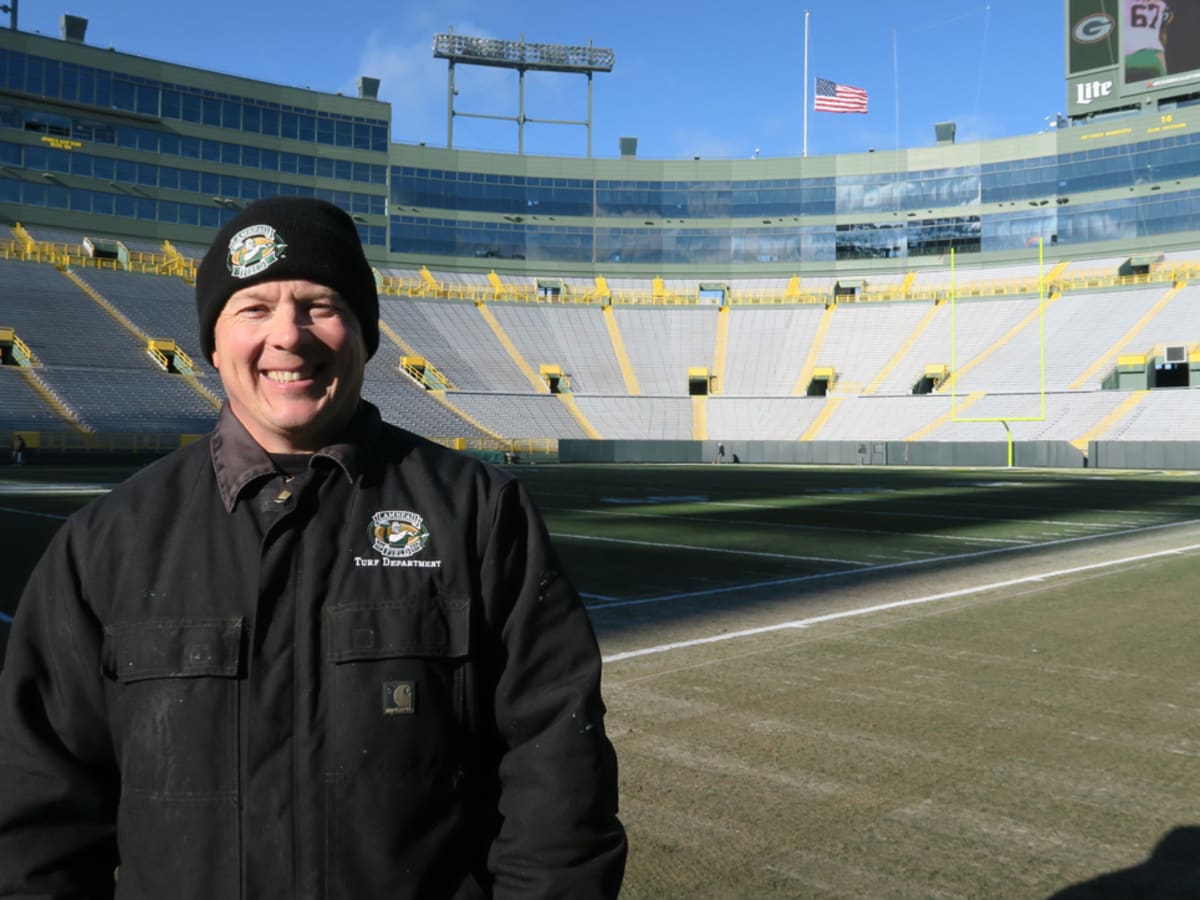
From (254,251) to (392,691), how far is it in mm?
866

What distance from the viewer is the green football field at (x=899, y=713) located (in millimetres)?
A: 3666

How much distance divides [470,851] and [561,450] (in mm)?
49418

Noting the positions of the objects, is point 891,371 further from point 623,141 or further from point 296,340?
point 296,340

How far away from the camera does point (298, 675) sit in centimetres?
172

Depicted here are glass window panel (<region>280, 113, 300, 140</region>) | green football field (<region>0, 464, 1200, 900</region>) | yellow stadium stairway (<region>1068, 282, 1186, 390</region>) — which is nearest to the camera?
green football field (<region>0, 464, 1200, 900</region>)

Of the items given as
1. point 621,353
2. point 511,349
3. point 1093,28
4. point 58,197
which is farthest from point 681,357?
point 58,197

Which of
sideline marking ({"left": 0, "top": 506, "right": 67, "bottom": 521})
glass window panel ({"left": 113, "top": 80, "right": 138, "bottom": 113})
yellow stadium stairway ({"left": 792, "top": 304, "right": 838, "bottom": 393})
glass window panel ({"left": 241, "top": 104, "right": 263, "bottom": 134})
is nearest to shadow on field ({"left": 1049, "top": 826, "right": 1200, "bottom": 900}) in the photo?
sideline marking ({"left": 0, "top": 506, "right": 67, "bottom": 521})

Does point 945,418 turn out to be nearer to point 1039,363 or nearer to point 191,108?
point 1039,363

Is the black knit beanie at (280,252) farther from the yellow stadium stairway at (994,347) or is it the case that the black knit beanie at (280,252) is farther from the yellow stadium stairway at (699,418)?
the yellow stadium stairway at (699,418)

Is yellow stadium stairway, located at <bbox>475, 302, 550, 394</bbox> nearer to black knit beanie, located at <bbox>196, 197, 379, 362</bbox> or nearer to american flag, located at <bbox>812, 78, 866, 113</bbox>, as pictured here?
american flag, located at <bbox>812, 78, 866, 113</bbox>

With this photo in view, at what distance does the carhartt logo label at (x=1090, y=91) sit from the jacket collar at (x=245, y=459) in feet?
216

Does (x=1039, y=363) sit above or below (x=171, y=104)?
below

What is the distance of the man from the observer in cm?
170

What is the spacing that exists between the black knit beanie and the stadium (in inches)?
97.9
